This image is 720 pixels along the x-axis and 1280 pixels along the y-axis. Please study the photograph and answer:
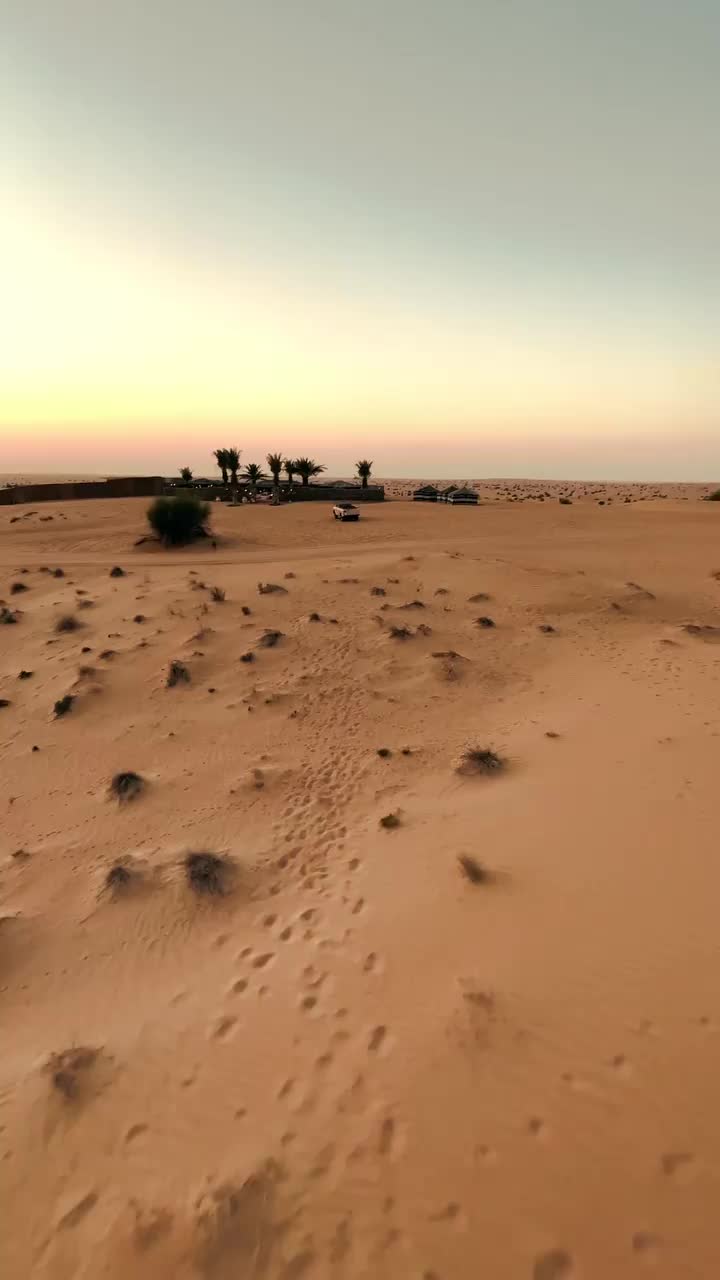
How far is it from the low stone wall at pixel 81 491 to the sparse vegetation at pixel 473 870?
58.1 metres

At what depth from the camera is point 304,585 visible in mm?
23688

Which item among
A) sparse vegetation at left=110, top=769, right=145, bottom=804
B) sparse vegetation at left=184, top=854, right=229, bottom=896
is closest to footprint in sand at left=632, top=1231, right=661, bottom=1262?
sparse vegetation at left=184, top=854, right=229, bottom=896

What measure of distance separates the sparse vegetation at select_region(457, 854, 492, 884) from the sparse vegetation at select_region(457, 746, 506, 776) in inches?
111

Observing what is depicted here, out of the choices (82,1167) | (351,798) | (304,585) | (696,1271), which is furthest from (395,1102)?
(304,585)

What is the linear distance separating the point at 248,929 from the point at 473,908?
303 cm

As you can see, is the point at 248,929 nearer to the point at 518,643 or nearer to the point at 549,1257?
the point at 549,1257

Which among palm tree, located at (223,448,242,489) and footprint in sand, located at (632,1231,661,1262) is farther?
palm tree, located at (223,448,242,489)

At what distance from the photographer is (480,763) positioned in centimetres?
1166

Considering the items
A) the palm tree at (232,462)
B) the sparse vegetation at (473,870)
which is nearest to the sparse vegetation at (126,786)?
the sparse vegetation at (473,870)

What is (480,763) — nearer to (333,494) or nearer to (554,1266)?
(554,1266)

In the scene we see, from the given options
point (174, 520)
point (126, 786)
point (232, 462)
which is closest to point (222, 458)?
point (232, 462)

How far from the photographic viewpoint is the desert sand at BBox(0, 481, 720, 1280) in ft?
15.2

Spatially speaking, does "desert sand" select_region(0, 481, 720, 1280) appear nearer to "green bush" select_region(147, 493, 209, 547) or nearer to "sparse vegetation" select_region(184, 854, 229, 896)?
"sparse vegetation" select_region(184, 854, 229, 896)

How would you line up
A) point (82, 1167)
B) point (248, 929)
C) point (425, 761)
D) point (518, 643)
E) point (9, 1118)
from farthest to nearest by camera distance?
point (518, 643), point (425, 761), point (248, 929), point (9, 1118), point (82, 1167)
